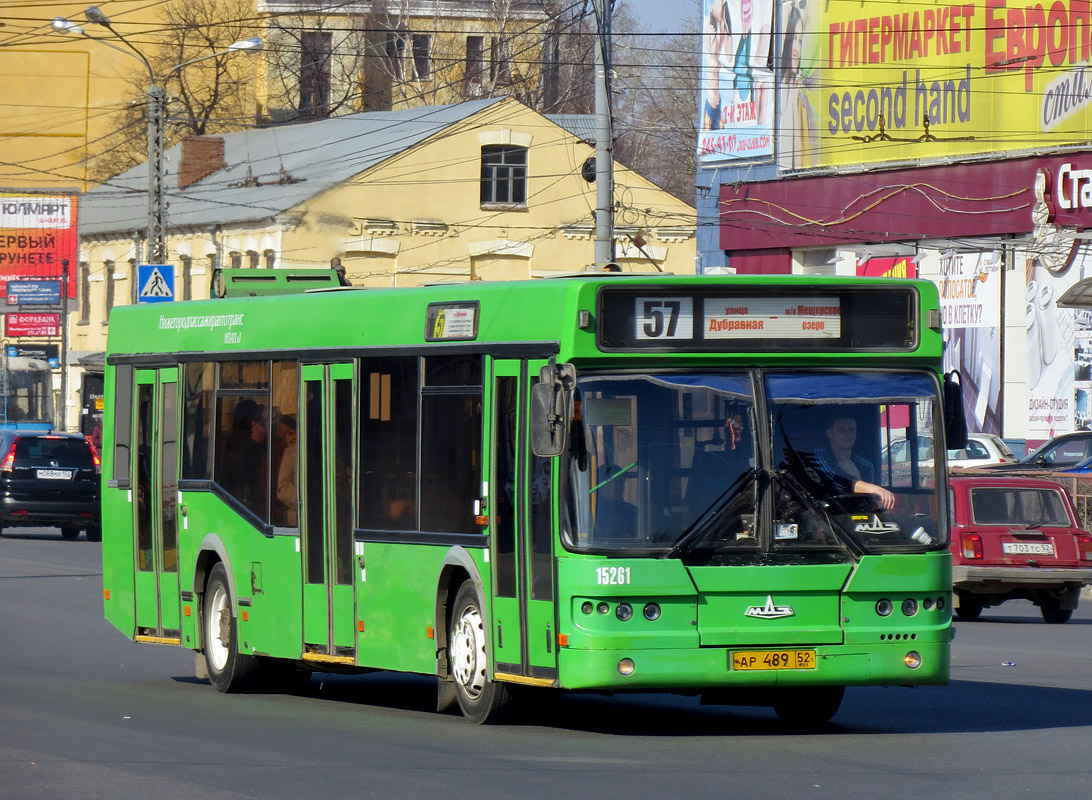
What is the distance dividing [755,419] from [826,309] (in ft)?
2.60

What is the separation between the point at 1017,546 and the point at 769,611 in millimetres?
11089

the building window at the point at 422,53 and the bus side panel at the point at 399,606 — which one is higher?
the building window at the point at 422,53

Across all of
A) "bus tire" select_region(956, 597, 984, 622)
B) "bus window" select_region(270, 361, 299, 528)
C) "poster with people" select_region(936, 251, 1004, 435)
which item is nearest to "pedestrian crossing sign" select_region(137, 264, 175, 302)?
"bus tire" select_region(956, 597, 984, 622)

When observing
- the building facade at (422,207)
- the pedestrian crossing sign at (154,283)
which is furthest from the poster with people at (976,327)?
the building facade at (422,207)

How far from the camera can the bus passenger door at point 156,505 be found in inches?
592

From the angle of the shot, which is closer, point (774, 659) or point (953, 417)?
point (774, 659)

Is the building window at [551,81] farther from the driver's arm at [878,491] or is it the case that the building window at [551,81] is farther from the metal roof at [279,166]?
the driver's arm at [878,491]

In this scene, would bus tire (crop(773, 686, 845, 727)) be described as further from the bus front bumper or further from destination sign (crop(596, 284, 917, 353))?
destination sign (crop(596, 284, 917, 353))

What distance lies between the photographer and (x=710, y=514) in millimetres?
10820

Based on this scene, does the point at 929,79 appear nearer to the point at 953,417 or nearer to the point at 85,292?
the point at 953,417

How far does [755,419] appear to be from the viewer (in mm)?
11008

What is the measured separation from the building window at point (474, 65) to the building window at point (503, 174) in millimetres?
22306

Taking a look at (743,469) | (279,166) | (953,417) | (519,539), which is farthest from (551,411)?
(279,166)

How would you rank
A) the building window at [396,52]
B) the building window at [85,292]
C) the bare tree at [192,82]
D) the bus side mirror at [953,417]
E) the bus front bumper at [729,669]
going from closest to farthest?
1. the bus front bumper at [729,669]
2. the bus side mirror at [953,417]
3. the building window at [85,292]
4. the bare tree at [192,82]
5. the building window at [396,52]
